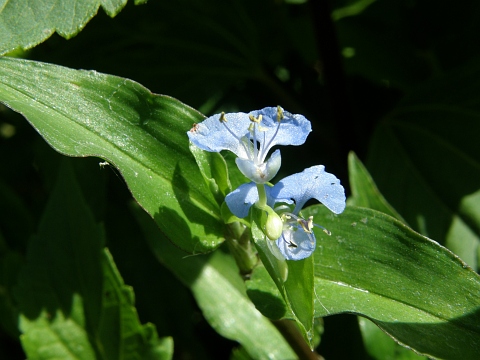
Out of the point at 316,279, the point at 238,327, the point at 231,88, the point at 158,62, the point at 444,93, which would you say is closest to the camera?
the point at 316,279

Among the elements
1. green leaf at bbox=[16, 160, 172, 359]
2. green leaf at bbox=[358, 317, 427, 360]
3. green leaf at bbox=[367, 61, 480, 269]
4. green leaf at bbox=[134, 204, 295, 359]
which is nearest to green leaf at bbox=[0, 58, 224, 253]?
green leaf at bbox=[16, 160, 172, 359]

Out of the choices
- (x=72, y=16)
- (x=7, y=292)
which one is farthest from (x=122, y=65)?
(x=7, y=292)

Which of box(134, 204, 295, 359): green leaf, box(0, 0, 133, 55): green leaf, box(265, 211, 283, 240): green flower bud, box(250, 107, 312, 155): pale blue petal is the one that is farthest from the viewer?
box(134, 204, 295, 359): green leaf

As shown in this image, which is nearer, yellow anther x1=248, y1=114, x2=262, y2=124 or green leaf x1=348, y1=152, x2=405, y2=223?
yellow anther x1=248, y1=114, x2=262, y2=124

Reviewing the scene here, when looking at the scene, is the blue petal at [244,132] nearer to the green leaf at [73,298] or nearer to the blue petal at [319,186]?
the blue petal at [319,186]

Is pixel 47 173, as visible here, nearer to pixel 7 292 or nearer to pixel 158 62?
pixel 7 292

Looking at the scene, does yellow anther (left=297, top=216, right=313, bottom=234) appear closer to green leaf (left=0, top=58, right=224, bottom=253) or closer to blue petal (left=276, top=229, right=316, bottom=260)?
blue petal (left=276, top=229, right=316, bottom=260)
